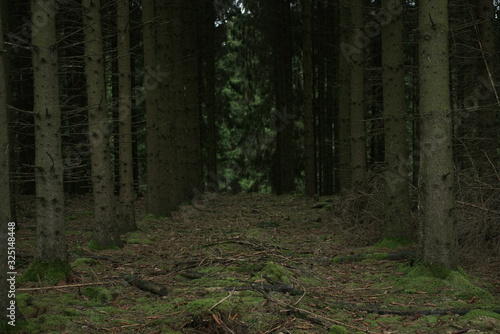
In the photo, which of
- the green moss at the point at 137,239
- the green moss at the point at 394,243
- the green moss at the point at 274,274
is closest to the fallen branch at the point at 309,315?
the green moss at the point at 274,274

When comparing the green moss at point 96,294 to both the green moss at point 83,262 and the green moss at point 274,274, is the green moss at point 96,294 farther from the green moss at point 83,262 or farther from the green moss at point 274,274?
the green moss at point 274,274

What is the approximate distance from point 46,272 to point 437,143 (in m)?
5.43

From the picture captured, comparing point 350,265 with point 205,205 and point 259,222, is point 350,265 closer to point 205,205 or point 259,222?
point 259,222

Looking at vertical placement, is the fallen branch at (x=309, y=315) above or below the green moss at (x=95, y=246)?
below

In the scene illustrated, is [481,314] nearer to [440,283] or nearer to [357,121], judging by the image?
[440,283]

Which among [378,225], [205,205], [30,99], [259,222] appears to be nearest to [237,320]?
[378,225]

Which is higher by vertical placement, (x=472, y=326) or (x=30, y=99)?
(x=30, y=99)

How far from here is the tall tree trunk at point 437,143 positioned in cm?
671

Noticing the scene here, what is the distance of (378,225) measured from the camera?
10312mm

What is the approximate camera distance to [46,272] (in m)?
6.41

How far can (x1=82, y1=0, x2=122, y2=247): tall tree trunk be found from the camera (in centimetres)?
907

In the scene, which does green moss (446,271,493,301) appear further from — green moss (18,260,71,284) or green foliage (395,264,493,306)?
green moss (18,260,71,284)

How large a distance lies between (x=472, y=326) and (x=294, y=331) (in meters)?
1.83

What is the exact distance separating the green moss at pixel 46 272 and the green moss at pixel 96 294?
21.8 inches
